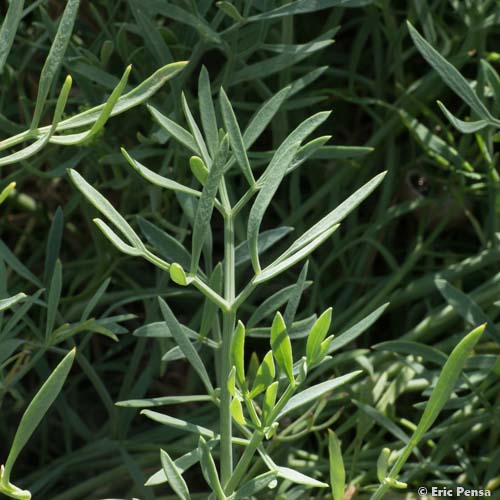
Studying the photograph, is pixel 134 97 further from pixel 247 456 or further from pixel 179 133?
pixel 247 456

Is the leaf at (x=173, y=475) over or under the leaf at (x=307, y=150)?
under

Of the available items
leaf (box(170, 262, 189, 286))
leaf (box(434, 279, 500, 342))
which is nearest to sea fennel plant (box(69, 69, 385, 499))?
leaf (box(170, 262, 189, 286))

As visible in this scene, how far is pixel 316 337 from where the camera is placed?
1.15ft

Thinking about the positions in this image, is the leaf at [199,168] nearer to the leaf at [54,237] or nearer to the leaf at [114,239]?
the leaf at [114,239]

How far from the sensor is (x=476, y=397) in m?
0.58

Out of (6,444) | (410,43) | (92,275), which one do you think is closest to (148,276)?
(92,275)

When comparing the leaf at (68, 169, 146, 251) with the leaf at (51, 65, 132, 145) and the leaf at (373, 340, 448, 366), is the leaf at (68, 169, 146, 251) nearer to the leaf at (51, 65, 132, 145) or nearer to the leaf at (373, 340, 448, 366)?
the leaf at (51, 65, 132, 145)

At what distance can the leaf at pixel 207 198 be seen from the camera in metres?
0.36

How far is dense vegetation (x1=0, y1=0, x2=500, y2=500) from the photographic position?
433 millimetres

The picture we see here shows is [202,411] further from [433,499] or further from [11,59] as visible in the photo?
[11,59]

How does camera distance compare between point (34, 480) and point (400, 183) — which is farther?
point (400, 183)

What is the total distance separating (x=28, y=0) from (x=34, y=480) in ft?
1.08

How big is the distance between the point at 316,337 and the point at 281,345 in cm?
1

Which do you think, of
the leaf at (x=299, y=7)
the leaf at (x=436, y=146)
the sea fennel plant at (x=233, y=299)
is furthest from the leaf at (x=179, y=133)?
the leaf at (x=436, y=146)
